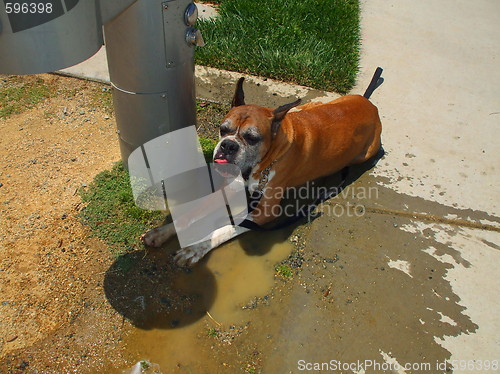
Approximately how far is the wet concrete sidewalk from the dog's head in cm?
89

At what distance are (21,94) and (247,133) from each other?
9.91 feet

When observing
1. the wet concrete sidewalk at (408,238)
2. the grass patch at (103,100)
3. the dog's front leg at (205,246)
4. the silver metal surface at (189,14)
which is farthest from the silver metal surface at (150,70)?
the wet concrete sidewalk at (408,238)

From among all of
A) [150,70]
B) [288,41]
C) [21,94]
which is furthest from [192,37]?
[288,41]

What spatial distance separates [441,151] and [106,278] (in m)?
3.55

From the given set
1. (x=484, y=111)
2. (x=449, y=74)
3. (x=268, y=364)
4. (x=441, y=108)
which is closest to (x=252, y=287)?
(x=268, y=364)

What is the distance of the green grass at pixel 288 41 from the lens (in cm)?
541

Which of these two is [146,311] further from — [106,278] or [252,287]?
[252,287]

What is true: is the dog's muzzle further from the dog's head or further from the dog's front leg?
the dog's front leg

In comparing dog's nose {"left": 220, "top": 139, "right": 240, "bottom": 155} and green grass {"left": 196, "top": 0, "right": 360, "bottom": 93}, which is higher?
dog's nose {"left": 220, "top": 139, "right": 240, "bottom": 155}

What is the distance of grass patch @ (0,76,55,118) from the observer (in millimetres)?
4656

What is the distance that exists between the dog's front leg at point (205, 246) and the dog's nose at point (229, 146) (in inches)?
27.2

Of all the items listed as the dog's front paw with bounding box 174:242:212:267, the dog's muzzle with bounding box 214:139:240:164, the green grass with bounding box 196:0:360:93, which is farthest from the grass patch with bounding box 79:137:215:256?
the green grass with bounding box 196:0:360:93

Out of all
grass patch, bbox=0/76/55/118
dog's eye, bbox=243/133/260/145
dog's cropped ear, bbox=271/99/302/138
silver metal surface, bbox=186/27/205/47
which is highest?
silver metal surface, bbox=186/27/205/47

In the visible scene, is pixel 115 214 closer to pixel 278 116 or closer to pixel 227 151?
pixel 227 151
